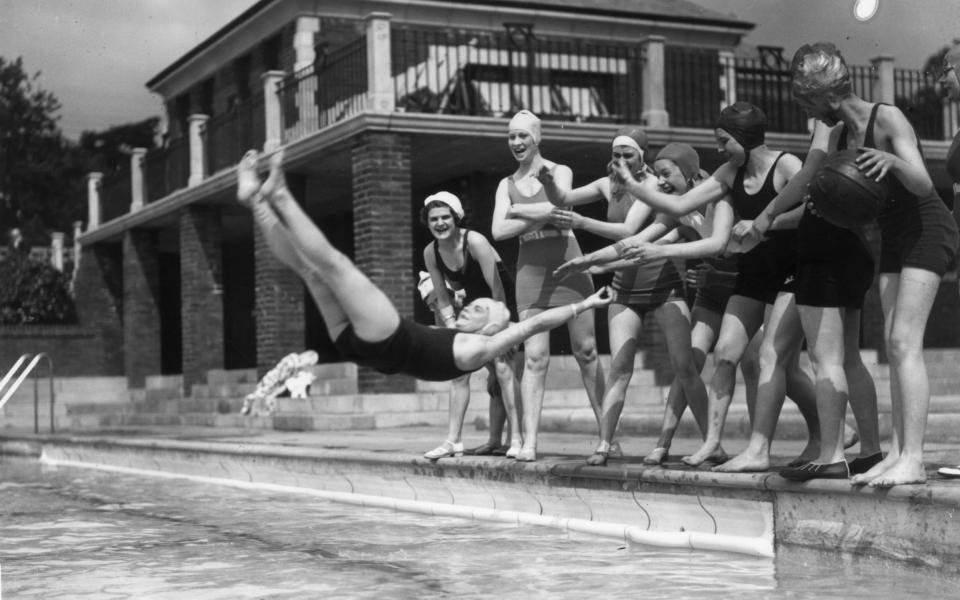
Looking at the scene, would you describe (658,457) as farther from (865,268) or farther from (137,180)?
(137,180)

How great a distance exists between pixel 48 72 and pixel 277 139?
3650 centimetres

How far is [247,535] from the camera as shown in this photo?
7.77 metres

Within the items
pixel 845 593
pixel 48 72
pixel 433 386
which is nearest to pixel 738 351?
pixel 845 593

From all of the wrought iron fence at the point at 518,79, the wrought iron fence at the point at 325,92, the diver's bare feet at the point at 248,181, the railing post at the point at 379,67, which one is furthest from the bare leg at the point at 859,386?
the wrought iron fence at the point at 325,92

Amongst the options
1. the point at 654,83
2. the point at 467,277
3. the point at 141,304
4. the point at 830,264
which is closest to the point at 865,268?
the point at 830,264

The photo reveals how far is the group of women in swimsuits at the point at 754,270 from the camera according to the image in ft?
18.4

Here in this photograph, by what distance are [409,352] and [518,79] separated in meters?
15.2

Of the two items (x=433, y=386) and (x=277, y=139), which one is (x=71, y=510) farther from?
(x=277, y=139)

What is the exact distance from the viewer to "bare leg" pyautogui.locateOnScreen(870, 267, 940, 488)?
5523 millimetres

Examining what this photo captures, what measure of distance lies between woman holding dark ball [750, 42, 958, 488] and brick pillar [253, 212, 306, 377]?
15404 mm

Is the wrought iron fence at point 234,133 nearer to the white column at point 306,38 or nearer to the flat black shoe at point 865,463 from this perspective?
the white column at point 306,38

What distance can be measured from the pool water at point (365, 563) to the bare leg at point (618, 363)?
700mm

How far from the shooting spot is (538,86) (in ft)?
65.0

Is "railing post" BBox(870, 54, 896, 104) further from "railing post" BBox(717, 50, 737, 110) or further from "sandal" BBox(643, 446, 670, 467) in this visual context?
"sandal" BBox(643, 446, 670, 467)
